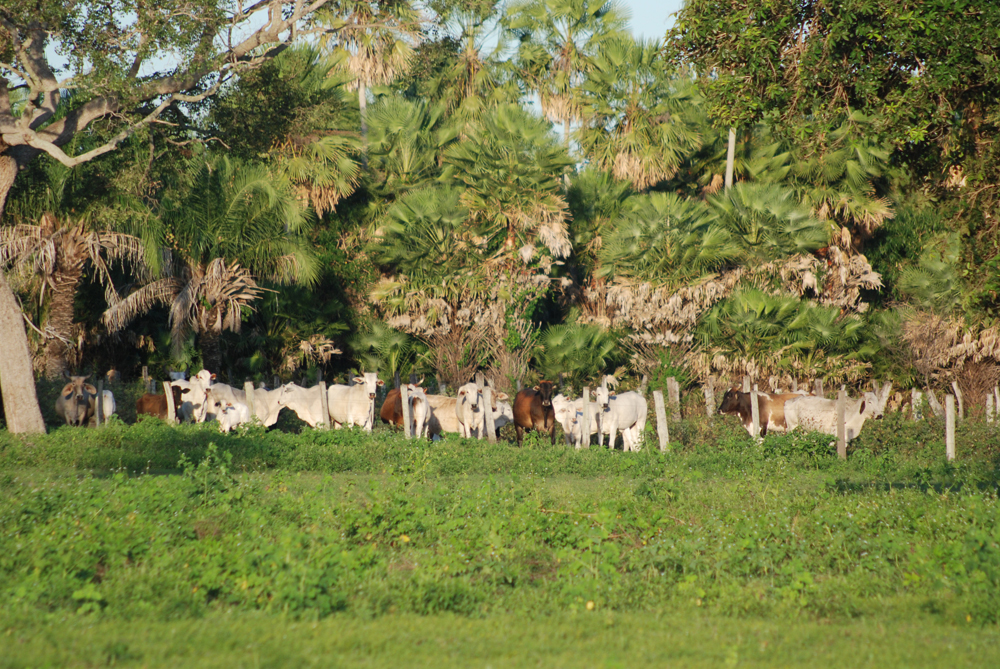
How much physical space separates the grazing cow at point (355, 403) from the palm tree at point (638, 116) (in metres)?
10.3

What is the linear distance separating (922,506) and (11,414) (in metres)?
14.4

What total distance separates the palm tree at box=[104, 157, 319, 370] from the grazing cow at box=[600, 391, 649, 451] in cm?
758

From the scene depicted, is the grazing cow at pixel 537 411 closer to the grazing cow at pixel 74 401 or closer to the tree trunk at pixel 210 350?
the tree trunk at pixel 210 350

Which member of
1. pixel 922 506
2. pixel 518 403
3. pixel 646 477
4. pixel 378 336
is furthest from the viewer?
pixel 378 336

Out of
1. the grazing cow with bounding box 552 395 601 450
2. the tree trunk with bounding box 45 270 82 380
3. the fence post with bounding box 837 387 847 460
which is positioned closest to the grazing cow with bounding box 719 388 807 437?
the grazing cow with bounding box 552 395 601 450

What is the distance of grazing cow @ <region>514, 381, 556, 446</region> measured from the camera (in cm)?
1852

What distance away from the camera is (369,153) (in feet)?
86.3

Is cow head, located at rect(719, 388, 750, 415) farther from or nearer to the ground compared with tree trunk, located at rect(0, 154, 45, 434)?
nearer to the ground

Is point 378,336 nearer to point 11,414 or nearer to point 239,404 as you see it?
point 239,404

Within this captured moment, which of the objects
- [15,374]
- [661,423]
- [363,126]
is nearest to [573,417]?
[661,423]

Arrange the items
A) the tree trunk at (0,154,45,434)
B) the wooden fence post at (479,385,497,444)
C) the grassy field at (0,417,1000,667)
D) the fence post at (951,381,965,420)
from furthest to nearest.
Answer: the fence post at (951,381,965,420), the wooden fence post at (479,385,497,444), the tree trunk at (0,154,45,434), the grassy field at (0,417,1000,667)

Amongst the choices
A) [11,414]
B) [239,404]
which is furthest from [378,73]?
[11,414]

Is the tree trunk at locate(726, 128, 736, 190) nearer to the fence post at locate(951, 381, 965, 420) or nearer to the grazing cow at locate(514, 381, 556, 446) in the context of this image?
the fence post at locate(951, 381, 965, 420)

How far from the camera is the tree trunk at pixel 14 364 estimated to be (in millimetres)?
15992
